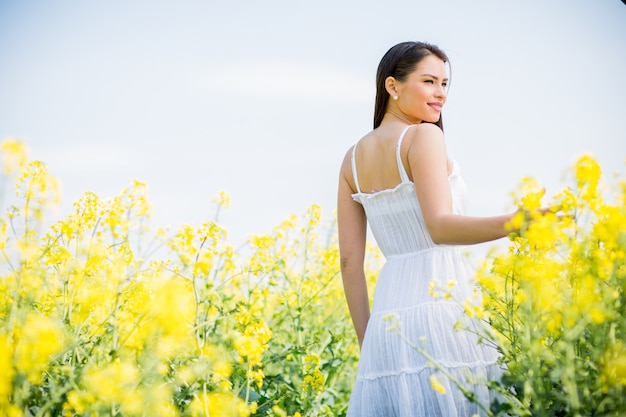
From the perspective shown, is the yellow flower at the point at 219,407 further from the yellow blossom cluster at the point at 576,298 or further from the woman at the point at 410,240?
the yellow blossom cluster at the point at 576,298

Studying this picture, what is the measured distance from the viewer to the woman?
5.90 ft

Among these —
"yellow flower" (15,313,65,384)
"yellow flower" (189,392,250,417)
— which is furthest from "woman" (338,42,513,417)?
"yellow flower" (15,313,65,384)

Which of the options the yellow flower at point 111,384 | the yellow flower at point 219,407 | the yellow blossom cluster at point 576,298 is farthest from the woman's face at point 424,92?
the yellow flower at point 111,384

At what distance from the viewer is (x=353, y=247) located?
2.22 meters

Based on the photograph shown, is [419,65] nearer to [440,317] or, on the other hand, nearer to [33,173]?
[440,317]

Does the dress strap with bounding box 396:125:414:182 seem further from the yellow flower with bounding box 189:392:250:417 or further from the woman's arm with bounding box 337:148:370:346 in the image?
the yellow flower with bounding box 189:392:250:417

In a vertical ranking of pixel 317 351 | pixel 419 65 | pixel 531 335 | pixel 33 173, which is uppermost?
pixel 419 65

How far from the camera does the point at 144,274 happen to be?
230 centimetres

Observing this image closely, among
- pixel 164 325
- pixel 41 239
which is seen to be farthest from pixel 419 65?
pixel 41 239

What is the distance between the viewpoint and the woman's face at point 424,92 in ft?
A: 6.95

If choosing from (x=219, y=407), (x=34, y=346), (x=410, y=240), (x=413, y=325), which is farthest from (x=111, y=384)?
(x=410, y=240)

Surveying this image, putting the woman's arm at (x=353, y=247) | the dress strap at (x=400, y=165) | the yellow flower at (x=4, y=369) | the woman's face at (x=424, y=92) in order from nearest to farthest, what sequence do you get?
the yellow flower at (x=4, y=369), the dress strap at (x=400, y=165), the woman's face at (x=424, y=92), the woman's arm at (x=353, y=247)

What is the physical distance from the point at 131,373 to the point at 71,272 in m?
0.58

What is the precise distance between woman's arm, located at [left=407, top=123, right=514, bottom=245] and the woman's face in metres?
0.22
